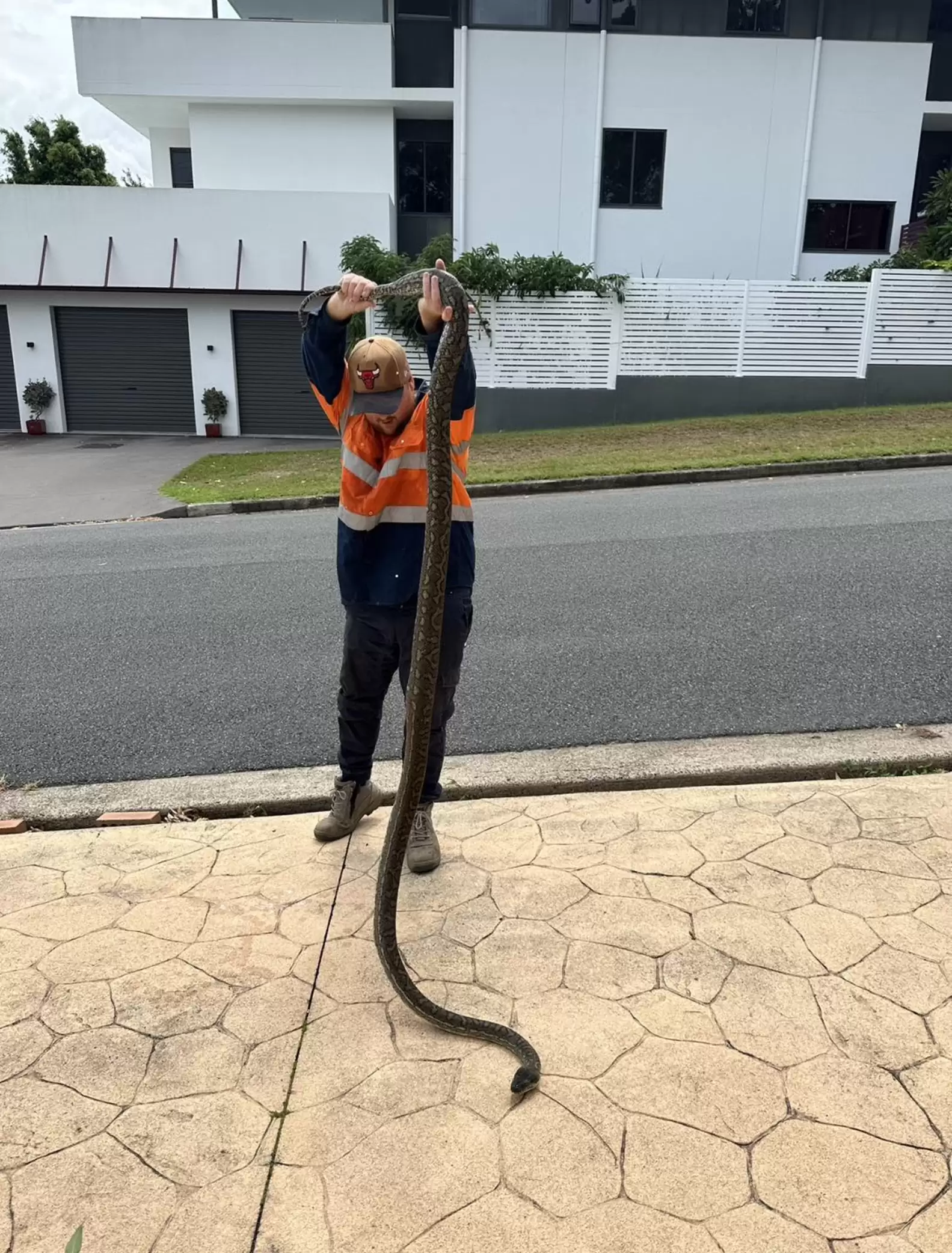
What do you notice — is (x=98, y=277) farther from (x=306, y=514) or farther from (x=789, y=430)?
(x=789, y=430)

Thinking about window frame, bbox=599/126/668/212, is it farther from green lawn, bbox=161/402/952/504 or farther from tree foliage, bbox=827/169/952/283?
green lawn, bbox=161/402/952/504

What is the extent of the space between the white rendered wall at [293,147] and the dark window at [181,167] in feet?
11.4

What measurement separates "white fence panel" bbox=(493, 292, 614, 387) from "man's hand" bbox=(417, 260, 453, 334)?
46.8ft

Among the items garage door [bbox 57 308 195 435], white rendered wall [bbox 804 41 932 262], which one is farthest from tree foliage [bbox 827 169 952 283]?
garage door [bbox 57 308 195 435]

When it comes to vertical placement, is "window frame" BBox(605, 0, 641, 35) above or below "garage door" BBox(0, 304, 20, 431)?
above

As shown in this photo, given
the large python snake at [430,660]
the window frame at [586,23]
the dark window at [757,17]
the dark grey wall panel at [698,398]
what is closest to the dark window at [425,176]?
the window frame at [586,23]

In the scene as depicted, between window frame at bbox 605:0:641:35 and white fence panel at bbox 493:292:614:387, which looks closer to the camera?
white fence panel at bbox 493:292:614:387

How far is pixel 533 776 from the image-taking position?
3848mm

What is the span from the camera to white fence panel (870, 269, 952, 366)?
16000 millimetres

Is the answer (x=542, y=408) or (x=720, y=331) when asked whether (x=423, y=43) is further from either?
(x=720, y=331)

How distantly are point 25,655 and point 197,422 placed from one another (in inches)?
636

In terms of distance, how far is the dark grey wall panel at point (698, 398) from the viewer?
53.5 ft

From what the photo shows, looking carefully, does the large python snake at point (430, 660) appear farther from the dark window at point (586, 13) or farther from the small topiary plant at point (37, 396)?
the dark window at point (586, 13)

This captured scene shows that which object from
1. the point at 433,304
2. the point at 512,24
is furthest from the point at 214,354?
the point at 433,304
